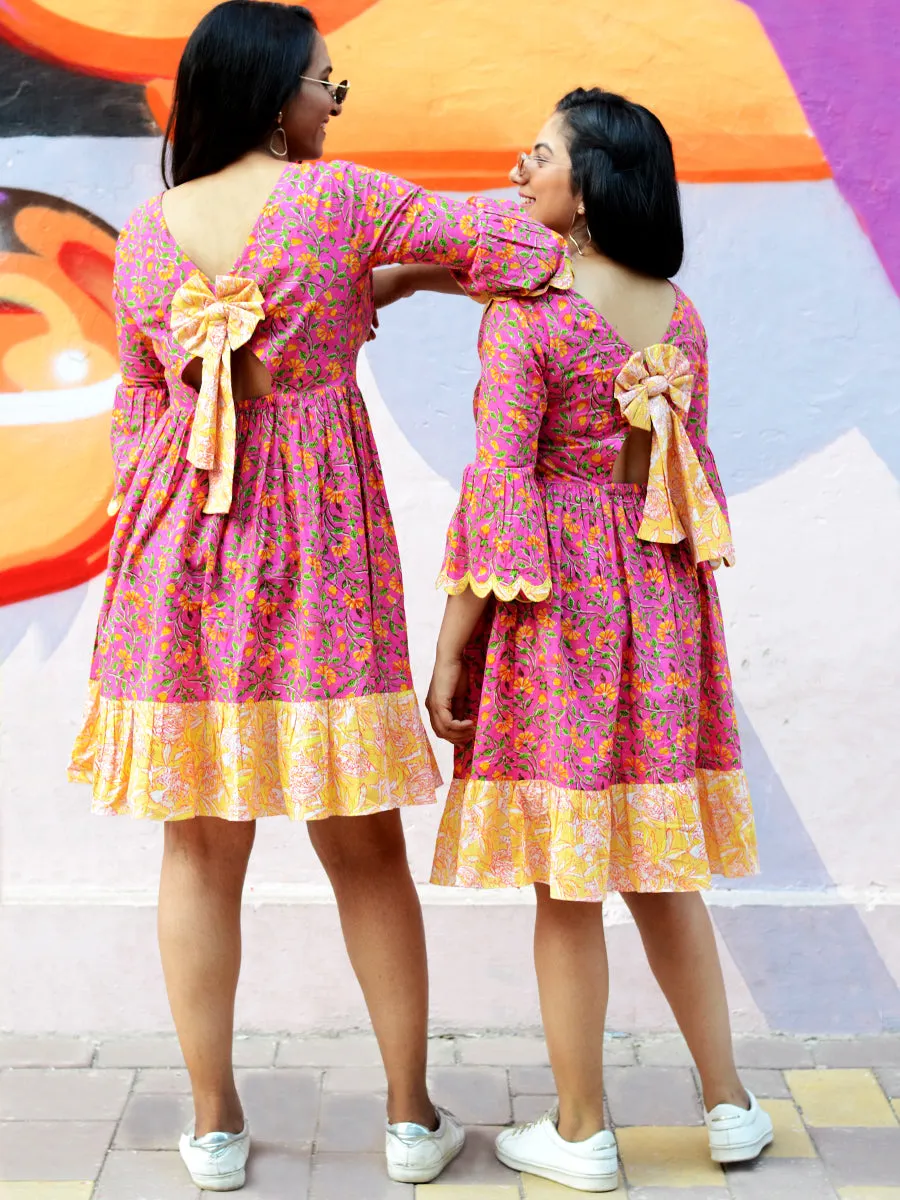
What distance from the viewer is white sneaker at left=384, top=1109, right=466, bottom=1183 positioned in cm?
251

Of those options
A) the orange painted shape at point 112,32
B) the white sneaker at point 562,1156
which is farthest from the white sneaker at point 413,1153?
the orange painted shape at point 112,32

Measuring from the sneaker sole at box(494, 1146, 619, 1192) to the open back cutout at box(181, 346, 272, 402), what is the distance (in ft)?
4.73

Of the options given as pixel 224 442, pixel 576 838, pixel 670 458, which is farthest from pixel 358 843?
pixel 670 458

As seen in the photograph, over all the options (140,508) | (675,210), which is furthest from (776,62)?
(140,508)

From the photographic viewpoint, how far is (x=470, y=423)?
10.6ft

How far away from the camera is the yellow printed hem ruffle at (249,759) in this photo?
2275 mm

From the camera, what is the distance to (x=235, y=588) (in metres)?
2.28

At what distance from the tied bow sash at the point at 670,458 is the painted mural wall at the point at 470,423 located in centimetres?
86

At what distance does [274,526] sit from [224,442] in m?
0.16

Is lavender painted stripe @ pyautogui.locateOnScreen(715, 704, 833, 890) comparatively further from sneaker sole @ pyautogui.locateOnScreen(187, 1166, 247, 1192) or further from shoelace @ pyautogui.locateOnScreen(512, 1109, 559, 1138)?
sneaker sole @ pyautogui.locateOnScreen(187, 1166, 247, 1192)

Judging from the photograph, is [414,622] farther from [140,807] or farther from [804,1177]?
[804,1177]

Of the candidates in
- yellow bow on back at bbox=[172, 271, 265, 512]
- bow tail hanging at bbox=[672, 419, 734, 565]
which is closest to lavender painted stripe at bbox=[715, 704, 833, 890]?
bow tail hanging at bbox=[672, 419, 734, 565]

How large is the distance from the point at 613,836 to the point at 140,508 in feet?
3.21

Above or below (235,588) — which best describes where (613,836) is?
below
